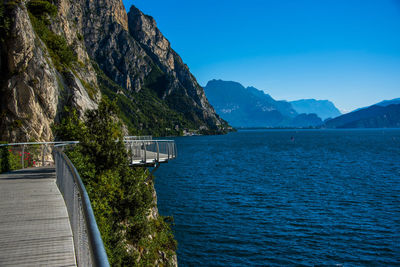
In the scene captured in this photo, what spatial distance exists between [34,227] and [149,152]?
1517cm

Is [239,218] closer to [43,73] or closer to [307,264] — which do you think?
[307,264]

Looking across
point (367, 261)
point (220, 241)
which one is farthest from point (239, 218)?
point (367, 261)

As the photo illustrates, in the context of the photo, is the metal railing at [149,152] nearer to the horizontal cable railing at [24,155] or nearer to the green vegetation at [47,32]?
the horizontal cable railing at [24,155]

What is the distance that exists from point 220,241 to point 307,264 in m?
6.90

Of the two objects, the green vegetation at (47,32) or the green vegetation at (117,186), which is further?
the green vegetation at (47,32)

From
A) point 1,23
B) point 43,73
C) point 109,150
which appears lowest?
point 109,150

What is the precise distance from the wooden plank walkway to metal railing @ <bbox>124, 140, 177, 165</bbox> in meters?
8.06

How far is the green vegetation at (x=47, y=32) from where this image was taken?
38938 millimetres

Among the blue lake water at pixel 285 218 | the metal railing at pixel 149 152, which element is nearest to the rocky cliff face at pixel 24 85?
the metal railing at pixel 149 152

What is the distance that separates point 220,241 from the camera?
2328 centimetres

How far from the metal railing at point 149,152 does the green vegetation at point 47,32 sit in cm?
2287

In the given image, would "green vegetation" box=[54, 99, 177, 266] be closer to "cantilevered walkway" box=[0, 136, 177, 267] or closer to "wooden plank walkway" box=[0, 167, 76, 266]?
"cantilevered walkway" box=[0, 136, 177, 267]

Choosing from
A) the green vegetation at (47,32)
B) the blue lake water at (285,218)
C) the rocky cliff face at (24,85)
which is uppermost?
the green vegetation at (47,32)

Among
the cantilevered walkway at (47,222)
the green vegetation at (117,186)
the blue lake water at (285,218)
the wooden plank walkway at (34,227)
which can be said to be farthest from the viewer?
the blue lake water at (285,218)
